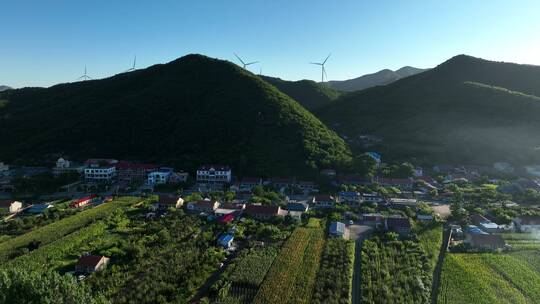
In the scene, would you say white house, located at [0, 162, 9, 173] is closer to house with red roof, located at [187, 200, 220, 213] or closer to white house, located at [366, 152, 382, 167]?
house with red roof, located at [187, 200, 220, 213]

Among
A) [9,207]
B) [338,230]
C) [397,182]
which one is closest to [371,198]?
[397,182]

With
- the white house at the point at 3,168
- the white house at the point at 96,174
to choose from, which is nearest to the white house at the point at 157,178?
the white house at the point at 96,174

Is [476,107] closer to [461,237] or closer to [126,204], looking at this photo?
[461,237]

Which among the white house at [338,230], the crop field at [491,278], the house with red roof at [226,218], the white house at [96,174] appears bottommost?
the crop field at [491,278]

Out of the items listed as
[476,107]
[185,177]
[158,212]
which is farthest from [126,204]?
[476,107]

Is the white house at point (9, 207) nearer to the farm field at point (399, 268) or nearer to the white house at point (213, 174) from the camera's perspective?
the white house at point (213, 174)

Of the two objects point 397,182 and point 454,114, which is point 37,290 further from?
point 454,114
